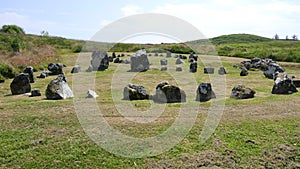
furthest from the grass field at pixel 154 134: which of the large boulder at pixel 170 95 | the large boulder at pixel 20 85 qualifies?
the large boulder at pixel 20 85

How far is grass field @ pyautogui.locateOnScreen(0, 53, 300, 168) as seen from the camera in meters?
8.59

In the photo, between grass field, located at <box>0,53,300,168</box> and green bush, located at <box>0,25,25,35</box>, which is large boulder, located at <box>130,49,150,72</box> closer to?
grass field, located at <box>0,53,300,168</box>

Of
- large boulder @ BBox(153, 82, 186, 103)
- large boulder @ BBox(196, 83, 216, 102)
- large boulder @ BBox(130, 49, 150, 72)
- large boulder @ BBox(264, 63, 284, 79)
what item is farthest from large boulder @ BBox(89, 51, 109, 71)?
large boulder @ BBox(196, 83, 216, 102)

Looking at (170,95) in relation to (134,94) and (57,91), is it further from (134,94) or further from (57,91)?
(57,91)

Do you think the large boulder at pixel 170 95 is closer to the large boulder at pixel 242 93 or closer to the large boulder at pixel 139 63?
the large boulder at pixel 242 93

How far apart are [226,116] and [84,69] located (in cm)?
2102

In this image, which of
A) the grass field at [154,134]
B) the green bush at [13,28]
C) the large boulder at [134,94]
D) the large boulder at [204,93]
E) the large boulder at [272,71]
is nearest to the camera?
the grass field at [154,134]

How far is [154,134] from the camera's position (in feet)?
33.5

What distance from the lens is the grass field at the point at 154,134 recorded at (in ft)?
28.2

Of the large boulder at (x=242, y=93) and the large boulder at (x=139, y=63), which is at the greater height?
the large boulder at (x=139, y=63)

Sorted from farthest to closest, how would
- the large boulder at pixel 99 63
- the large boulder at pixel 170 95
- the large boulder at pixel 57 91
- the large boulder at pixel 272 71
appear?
1. the large boulder at pixel 99 63
2. the large boulder at pixel 272 71
3. the large boulder at pixel 57 91
4. the large boulder at pixel 170 95

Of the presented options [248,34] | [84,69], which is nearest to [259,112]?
[84,69]

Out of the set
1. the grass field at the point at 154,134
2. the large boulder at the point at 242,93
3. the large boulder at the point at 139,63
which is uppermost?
the large boulder at the point at 139,63

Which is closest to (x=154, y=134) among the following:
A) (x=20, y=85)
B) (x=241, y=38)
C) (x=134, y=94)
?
(x=134, y=94)
